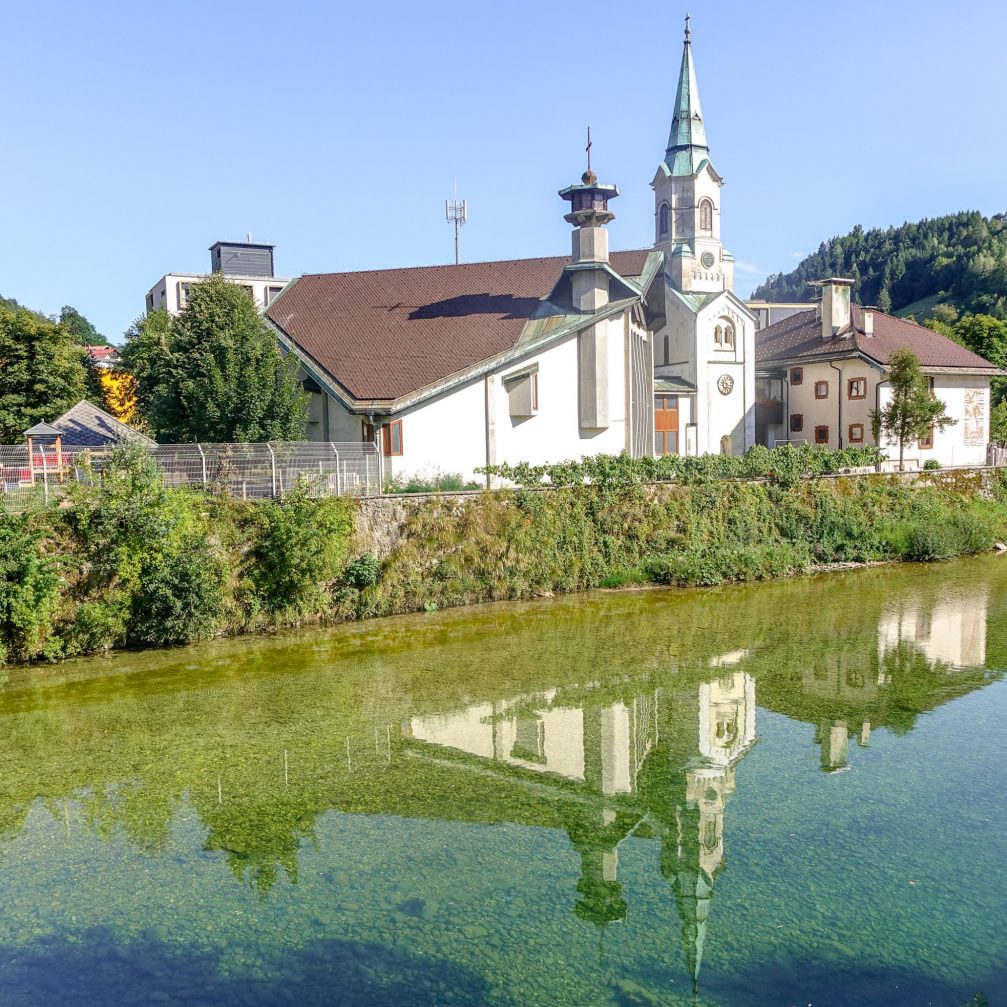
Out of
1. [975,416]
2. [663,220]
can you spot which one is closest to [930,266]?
[975,416]

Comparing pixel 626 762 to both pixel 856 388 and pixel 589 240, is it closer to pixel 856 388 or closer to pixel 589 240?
pixel 589 240

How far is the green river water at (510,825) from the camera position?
7.65 meters

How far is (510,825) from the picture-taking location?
1045cm

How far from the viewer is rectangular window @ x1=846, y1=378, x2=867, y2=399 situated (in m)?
39.9

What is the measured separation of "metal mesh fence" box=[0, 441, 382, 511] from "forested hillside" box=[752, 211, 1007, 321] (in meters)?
67.5

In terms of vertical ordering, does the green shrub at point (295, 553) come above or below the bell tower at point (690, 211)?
below

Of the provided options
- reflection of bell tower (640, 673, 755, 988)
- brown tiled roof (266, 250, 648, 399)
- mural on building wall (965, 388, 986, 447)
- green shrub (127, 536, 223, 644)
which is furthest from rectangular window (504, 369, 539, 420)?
mural on building wall (965, 388, 986, 447)

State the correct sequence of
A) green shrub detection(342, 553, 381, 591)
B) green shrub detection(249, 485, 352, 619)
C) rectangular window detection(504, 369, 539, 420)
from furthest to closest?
rectangular window detection(504, 369, 539, 420)
green shrub detection(342, 553, 381, 591)
green shrub detection(249, 485, 352, 619)

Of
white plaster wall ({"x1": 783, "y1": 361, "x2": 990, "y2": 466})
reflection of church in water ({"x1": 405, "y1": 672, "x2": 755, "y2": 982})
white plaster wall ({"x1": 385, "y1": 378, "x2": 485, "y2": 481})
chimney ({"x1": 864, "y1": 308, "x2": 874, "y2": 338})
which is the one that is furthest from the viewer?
chimney ({"x1": 864, "y1": 308, "x2": 874, "y2": 338})

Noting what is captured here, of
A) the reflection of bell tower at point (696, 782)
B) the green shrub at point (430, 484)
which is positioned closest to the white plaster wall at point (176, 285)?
the green shrub at point (430, 484)

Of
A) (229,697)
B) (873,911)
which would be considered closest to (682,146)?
(229,697)

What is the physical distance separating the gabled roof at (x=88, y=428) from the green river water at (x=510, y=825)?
9.67 m

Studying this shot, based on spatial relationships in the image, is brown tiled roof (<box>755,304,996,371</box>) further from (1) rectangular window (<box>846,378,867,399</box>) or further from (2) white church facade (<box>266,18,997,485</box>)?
(1) rectangular window (<box>846,378,867,399</box>)

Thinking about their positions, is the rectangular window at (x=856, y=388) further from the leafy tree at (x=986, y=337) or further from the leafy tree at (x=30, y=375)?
the leafy tree at (x=30, y=375)
